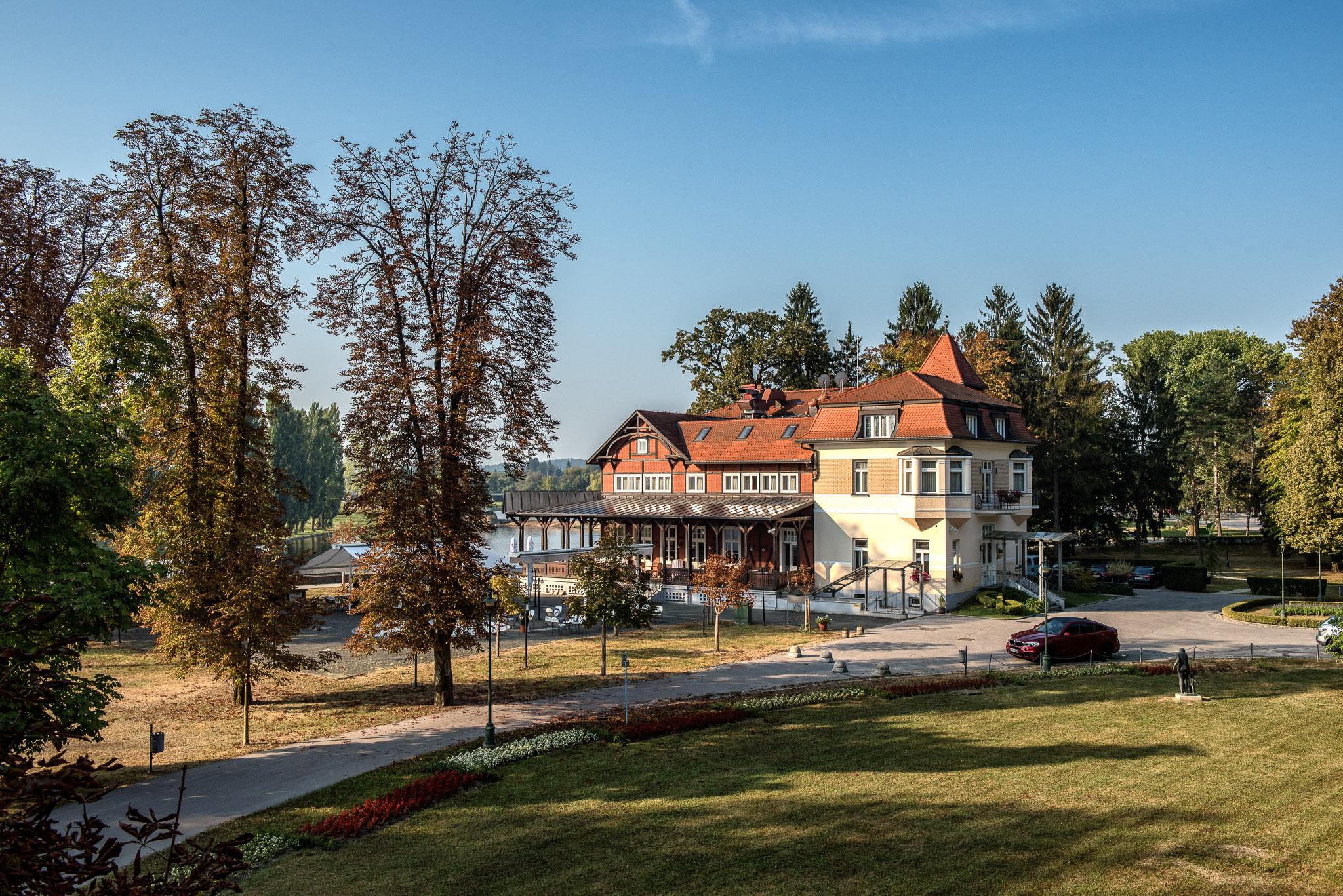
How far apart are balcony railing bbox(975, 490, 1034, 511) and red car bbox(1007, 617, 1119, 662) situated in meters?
12.6

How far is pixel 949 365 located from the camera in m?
45.3

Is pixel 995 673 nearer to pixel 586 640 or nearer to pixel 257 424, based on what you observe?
pixel 586 640

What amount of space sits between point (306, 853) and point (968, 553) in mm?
33829

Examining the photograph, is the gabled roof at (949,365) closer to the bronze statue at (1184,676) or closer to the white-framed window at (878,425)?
the white-framed window at (878,425)

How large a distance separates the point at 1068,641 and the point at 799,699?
35.5 feet

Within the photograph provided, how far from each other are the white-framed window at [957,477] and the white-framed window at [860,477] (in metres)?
4.21

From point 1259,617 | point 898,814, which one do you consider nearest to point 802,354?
point 1259,617

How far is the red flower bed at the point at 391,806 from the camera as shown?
13.8m

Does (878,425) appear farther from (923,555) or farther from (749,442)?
(749,442)

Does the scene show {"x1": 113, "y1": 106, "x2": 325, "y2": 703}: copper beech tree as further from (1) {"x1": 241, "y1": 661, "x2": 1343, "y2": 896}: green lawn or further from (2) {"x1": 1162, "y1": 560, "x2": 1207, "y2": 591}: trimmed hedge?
(2) {"x1": 1162, "y1": 560, "x2": 1207, "y2": 591}: trimmed hedge

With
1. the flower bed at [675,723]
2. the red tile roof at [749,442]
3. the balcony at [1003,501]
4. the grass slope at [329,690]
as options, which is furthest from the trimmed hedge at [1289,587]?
the flower bed at [675,723]

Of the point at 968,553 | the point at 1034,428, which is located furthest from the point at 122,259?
the point at 1034,428

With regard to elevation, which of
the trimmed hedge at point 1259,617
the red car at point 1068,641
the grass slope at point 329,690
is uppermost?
the red car at point 1068,641

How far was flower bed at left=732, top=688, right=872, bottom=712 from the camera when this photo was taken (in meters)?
21.3
